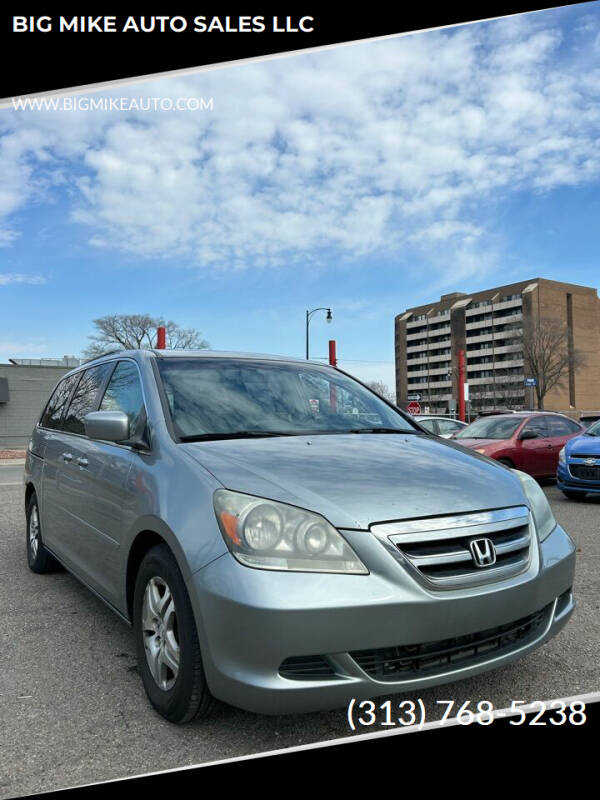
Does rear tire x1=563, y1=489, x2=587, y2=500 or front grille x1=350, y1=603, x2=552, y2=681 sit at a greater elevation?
front grille x1=350, y1=603, x2=552, y2=681

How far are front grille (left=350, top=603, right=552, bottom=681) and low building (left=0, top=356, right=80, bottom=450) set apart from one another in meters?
33.4

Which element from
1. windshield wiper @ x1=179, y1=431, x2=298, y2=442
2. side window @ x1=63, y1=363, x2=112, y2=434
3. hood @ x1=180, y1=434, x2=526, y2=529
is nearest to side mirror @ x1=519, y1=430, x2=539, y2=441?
side window @ x1=63, y1=363, x2=112, y2=434

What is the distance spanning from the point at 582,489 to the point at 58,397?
750cm

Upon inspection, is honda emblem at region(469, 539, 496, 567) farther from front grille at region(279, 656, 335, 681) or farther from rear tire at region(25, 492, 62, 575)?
rear tire at region(25, 492, 62, 575)

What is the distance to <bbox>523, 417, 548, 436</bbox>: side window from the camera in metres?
12.5

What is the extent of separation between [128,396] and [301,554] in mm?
1811

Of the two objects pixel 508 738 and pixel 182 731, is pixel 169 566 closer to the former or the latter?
pixel 182 731

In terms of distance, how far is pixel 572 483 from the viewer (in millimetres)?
9586

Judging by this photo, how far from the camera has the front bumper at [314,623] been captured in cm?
220

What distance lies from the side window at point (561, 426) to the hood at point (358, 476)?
1052 centimetres

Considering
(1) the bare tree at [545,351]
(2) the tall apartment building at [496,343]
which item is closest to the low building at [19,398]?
(1) the bare tree at [545,351]

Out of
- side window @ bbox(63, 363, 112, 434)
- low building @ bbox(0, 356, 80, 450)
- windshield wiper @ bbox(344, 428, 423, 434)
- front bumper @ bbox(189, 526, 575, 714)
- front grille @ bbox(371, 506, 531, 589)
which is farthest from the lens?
low building @ bbox(0, 356, 80, 450)

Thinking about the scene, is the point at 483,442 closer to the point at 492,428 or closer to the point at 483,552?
the point at 492,428

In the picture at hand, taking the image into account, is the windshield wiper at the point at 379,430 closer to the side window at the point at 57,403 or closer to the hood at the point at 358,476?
the hood at the point at 358,476
